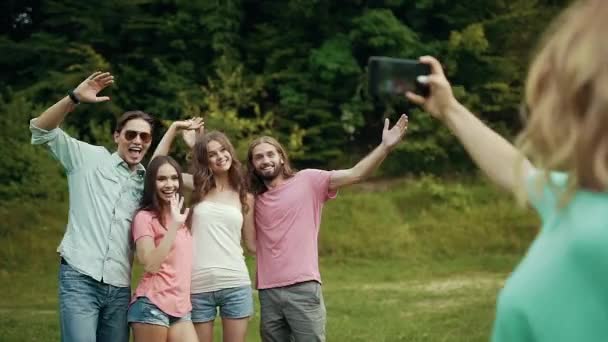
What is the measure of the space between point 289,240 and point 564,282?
3.95 m

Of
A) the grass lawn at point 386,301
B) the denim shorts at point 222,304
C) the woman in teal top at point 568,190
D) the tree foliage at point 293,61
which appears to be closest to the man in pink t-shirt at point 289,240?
the denim shorts at point 222,304

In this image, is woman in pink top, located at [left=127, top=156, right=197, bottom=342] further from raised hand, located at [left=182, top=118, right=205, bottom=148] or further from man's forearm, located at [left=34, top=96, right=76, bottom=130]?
raised hand, located at [left=182, top=118, right=205, bottom=148]

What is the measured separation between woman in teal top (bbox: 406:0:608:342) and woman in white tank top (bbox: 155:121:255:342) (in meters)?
3.95

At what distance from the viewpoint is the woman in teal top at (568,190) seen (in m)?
1.18

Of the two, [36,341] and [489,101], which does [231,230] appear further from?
[489,101]

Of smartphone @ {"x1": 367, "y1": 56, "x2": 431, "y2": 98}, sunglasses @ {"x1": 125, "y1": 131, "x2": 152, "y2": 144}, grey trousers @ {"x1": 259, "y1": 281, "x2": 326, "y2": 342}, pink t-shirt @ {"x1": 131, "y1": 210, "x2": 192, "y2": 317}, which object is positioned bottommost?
grey trousers @ {"x1": 259, "y1": 281, "x2": 326, "y2": 342}

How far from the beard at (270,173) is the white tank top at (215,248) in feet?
0.76

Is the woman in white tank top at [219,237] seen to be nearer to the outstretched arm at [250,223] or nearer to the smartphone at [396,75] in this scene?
the outstretched arm at [250,223]

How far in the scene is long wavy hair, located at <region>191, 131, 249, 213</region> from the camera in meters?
5.30

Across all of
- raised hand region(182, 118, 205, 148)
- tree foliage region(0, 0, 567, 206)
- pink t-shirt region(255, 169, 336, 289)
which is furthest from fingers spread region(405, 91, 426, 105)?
tree foliage region(0, 0, 567, 206)

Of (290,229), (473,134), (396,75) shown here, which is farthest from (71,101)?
(473,134)

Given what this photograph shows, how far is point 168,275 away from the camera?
4.88m

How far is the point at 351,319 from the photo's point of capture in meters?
9.85

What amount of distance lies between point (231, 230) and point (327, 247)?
10.4 meters
